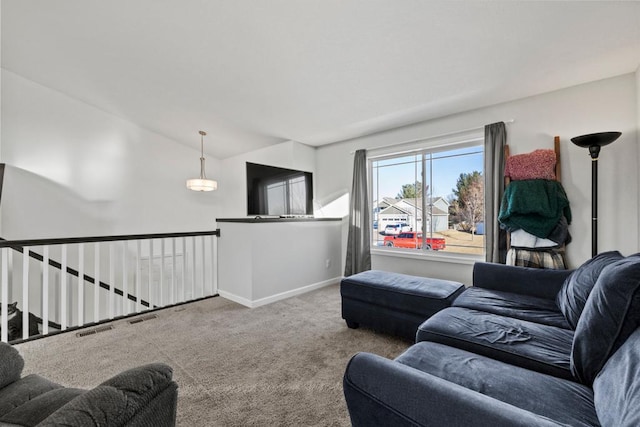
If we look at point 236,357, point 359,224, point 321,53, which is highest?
point 321,53

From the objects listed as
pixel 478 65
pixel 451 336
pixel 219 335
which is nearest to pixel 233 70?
pixel 478 65

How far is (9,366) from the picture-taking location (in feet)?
3.23

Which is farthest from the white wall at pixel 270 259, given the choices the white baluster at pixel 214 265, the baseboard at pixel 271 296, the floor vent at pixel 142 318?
the floor vent at pixel 142 318

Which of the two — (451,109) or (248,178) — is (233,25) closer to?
(248,178)

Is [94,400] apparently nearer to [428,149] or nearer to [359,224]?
[359,224]

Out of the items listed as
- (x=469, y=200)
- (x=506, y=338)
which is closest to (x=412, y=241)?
(x=469, y=200)

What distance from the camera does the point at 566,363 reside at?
1109 millimetres

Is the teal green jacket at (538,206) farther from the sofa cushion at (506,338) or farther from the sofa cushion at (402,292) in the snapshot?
the sofa cushion at (506,338)

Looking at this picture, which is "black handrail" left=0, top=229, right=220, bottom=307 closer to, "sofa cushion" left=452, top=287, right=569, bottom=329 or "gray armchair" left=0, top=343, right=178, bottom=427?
"gray armchair" left=0, top=343, right=178, bottom=427

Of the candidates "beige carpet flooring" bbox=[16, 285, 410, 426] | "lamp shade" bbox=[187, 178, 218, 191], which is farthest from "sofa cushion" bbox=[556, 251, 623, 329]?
"lamp shade" bbox=[187, 178, 218, 191]

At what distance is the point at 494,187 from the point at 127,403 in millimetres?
3261

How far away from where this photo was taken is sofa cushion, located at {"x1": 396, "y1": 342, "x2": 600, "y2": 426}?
2.83 ft

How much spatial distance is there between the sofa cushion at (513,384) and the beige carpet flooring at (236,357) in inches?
23.3

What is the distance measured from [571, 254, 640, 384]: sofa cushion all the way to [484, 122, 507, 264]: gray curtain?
186cm
